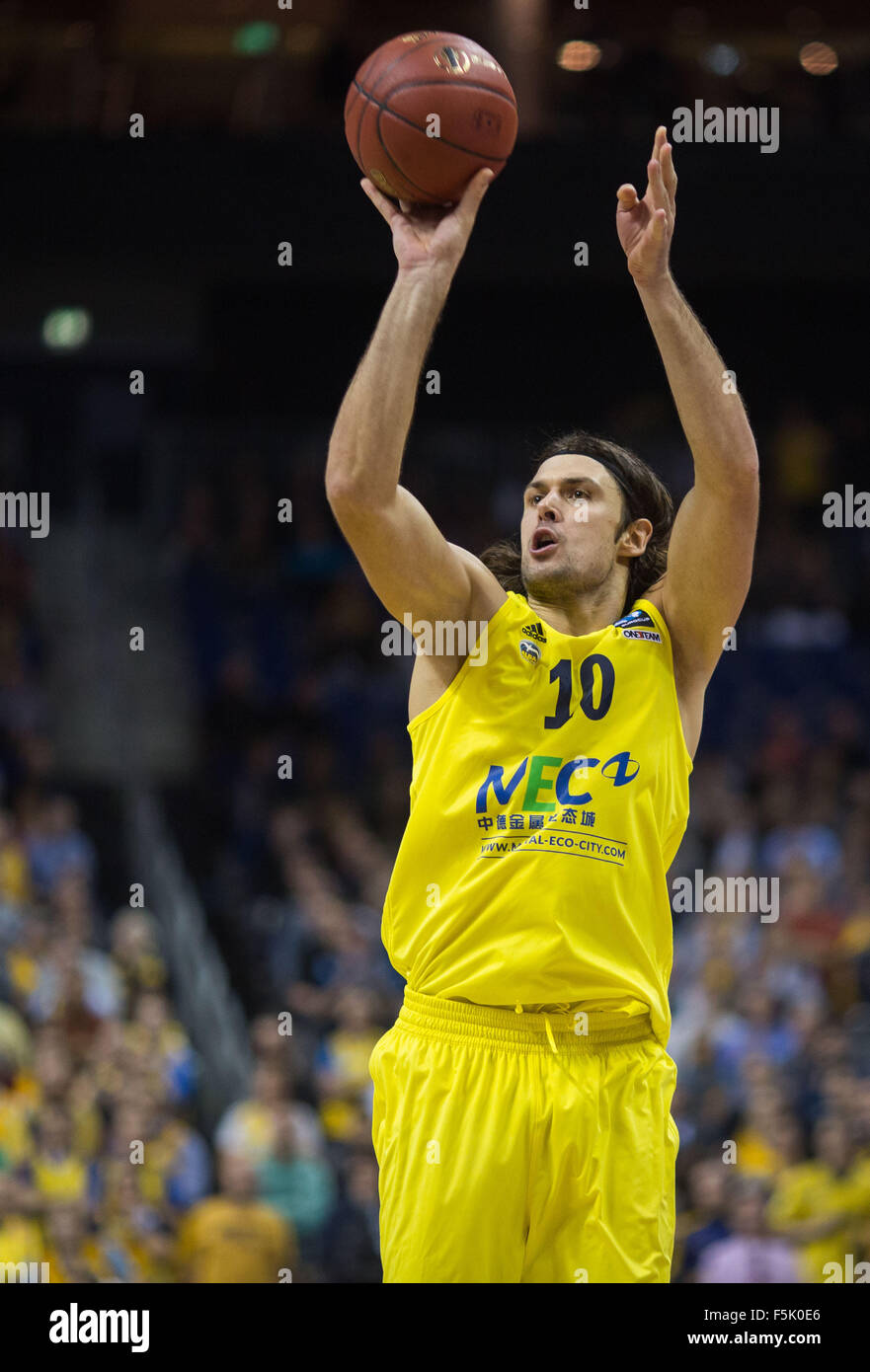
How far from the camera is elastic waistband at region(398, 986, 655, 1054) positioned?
3811mm

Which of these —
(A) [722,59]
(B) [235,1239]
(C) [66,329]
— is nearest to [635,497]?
(B) [235,1239]

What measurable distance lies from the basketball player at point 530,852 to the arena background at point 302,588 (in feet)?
12.6

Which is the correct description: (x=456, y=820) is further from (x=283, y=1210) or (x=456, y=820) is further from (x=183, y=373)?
(x=183, y=373)

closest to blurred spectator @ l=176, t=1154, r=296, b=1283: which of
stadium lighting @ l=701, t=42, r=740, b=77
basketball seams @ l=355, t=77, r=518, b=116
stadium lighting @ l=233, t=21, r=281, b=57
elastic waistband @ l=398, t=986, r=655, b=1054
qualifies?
elastic waistband @ l=398, t=986, r=655, b=1054

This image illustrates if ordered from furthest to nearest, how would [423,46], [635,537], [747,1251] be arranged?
[747,1251] < [635,537] < [423,46]

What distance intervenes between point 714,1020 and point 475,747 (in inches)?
222

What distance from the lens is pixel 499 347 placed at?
51.1 ft

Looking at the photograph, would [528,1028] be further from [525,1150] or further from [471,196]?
[471,196]

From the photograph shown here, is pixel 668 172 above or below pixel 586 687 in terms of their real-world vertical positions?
above

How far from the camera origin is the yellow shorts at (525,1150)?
3.65 meters

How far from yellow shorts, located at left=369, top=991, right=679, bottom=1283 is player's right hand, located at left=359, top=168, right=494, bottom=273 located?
5.62 feet

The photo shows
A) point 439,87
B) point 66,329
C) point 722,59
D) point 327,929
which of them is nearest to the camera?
point 439,87
